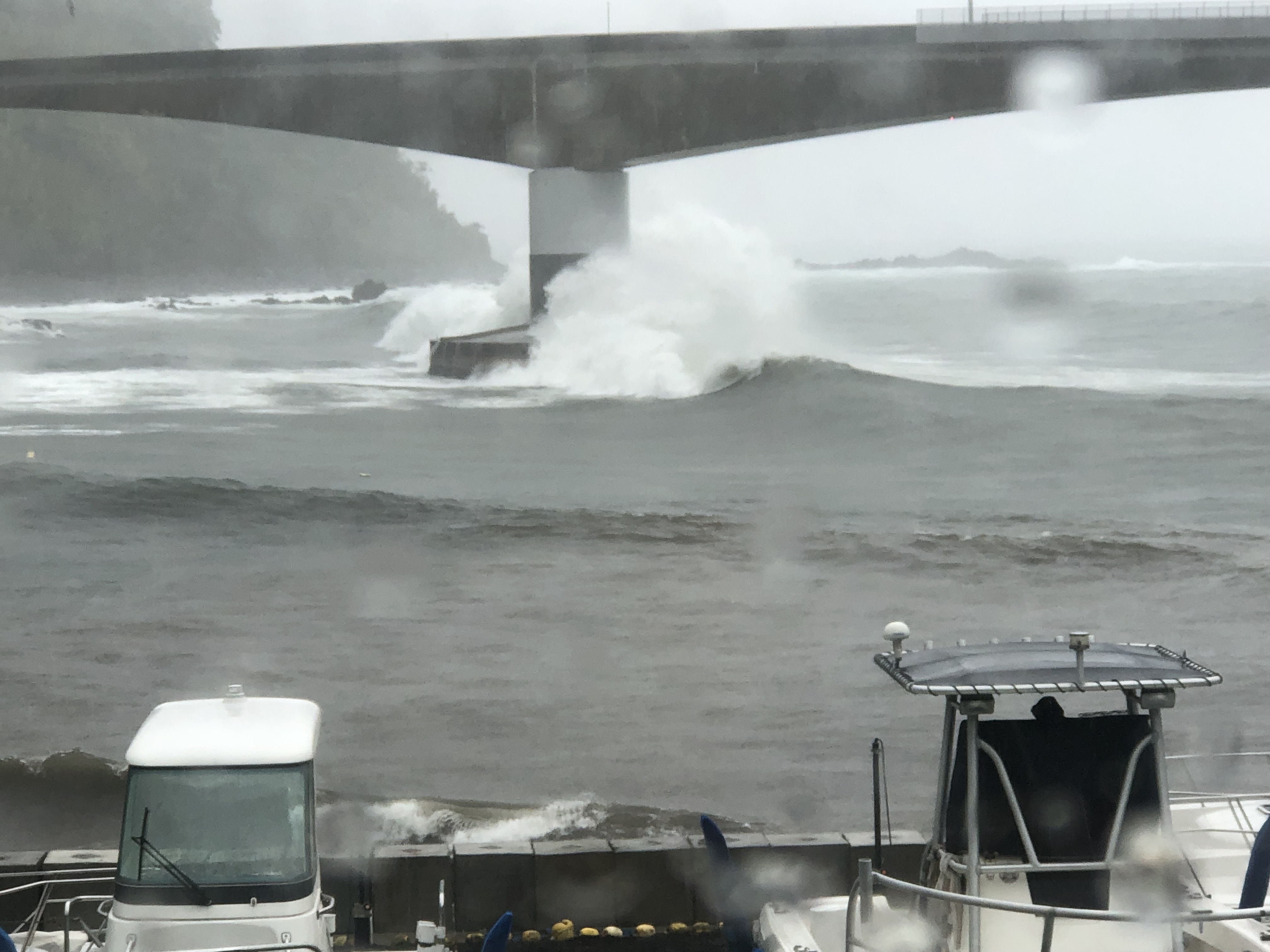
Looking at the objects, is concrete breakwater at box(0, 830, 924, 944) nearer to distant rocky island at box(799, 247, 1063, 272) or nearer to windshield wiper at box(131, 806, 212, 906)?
windshield wiper at box(131, 806, 212, 906)

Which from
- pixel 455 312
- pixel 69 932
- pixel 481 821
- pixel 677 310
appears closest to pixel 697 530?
pixel 677 310

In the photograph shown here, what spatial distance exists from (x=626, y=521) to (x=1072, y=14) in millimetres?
3074

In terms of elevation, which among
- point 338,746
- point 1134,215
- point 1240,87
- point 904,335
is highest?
point 1240,87

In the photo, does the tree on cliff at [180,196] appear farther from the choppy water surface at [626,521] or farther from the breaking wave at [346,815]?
the breaking wave at [346,815]

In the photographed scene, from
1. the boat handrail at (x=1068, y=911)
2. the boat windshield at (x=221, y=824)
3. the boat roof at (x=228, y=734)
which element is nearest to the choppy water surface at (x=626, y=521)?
the boat roof at (x=228, y=734)

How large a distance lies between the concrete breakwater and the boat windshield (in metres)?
1.32

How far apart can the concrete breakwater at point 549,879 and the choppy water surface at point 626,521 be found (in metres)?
1.03

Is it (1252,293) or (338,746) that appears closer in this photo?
(338,746)

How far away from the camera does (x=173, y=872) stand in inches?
150

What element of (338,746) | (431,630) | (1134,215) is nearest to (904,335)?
(1134,215)

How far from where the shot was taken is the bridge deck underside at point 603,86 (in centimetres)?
655

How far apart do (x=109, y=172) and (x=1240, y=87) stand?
5.18 meters

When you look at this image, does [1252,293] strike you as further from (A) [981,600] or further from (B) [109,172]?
(B) [109,172]

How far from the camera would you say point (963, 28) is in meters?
6.58
